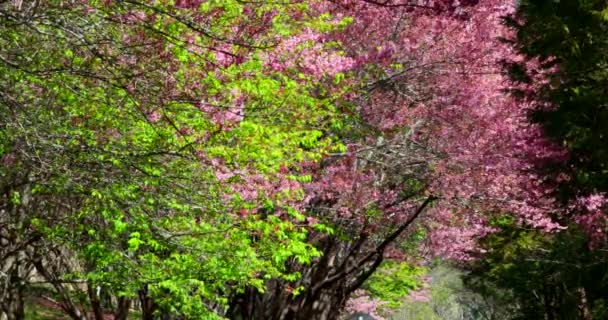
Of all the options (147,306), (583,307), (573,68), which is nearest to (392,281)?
(583,307)

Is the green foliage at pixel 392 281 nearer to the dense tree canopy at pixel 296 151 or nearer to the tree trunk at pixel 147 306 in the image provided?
the dense tree canopy at pixel 296 151

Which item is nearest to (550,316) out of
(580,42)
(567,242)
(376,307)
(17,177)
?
(376,307)

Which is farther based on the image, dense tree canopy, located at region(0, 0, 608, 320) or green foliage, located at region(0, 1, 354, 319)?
dense tree canopy, located at region(0, 0, 608, 320)

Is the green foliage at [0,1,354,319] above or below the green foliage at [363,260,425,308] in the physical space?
below

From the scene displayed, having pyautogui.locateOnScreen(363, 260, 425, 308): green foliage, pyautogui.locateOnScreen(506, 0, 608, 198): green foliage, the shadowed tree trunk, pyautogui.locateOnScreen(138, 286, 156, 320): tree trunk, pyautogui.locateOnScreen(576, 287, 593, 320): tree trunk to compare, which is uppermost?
pyautogui.locateOnScreen(506, 0, 608, 198): green foliage

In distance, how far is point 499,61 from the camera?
47.7 feet

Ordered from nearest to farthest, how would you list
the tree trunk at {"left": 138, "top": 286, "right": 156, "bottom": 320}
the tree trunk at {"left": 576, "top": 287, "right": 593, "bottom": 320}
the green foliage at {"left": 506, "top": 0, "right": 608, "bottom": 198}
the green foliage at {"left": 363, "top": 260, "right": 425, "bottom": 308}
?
the tree trunk at {"left": 138, "top": 286, "right": 156, "bottom": 320}
the green foliage at {"left": 506, "top": 0, "right": 608, "bottom": 198}
the tree trunk at {"left": 576, "top": 287, "right": 593, "bottom": 320}
the green foliage at {"left": 363, "top": 260, "right": 425, "bottom": 308}

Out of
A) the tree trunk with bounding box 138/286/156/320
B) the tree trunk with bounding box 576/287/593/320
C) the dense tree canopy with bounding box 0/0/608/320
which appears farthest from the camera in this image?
the tree trunk with bounding box 576/287/593/320

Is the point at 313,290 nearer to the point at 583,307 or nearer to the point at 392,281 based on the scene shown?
the point at 583,307

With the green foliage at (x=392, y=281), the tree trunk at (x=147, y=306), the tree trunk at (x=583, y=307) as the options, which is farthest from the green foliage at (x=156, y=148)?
the green foliage at (x=392, y=281)

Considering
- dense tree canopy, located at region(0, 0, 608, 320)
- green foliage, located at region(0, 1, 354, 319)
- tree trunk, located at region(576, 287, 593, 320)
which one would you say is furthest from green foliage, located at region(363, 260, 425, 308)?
green foliage, located at region(0, 1, 354, 319)

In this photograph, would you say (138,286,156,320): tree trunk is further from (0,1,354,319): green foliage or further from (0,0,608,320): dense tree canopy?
(0,1,354,319): green foliage

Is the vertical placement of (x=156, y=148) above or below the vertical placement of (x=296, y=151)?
below

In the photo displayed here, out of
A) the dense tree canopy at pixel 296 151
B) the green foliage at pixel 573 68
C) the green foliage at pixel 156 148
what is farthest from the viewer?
the green foliage at pixel 573 68
